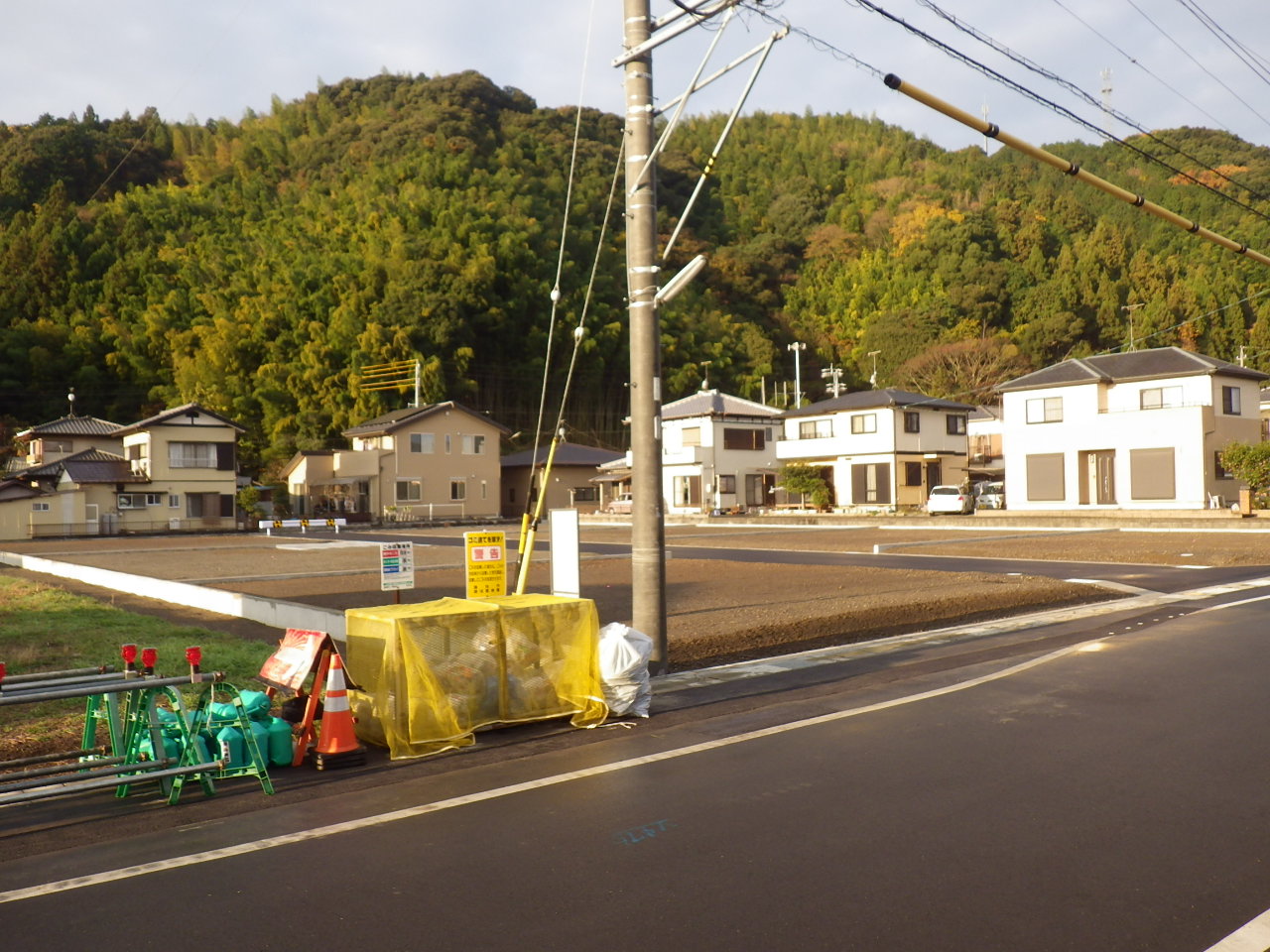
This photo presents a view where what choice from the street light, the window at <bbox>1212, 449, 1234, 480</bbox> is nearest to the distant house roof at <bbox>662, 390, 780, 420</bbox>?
the street light

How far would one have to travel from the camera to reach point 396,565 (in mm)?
10469

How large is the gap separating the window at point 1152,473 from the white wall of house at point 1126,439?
4cm

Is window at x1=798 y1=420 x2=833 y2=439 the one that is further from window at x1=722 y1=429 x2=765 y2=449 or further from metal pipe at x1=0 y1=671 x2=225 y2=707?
metal pipe at x1=0 y1=671 x2=225 y2=707

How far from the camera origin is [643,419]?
9.46 m

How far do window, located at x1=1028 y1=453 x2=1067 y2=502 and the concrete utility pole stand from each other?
39.1m

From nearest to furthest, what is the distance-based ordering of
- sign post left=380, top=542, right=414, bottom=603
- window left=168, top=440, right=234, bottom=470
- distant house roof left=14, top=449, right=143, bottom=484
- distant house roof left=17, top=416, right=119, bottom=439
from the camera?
sign post left=380, top=542, right=414, bottom=603, distant house roof left=14, top=449, right=143, bottom=484, window left=168, top=440, right=234, bottom=470, distant house roof left=17, top=416, right=119, bottom=439

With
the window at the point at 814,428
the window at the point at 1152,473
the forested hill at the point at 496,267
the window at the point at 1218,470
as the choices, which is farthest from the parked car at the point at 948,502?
the forested hill at the point at 496,267

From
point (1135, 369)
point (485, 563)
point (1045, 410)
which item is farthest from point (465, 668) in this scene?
point (1045, 410)

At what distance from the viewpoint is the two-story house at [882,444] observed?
51.4 metres

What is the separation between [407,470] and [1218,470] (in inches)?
1626

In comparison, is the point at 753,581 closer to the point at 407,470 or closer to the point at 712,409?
the point at 712,409

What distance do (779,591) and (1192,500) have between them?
3016 centimetres

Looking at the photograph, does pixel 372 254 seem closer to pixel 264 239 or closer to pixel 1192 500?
pixel 264 239

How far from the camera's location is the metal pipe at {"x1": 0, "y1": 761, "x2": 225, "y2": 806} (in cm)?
523
